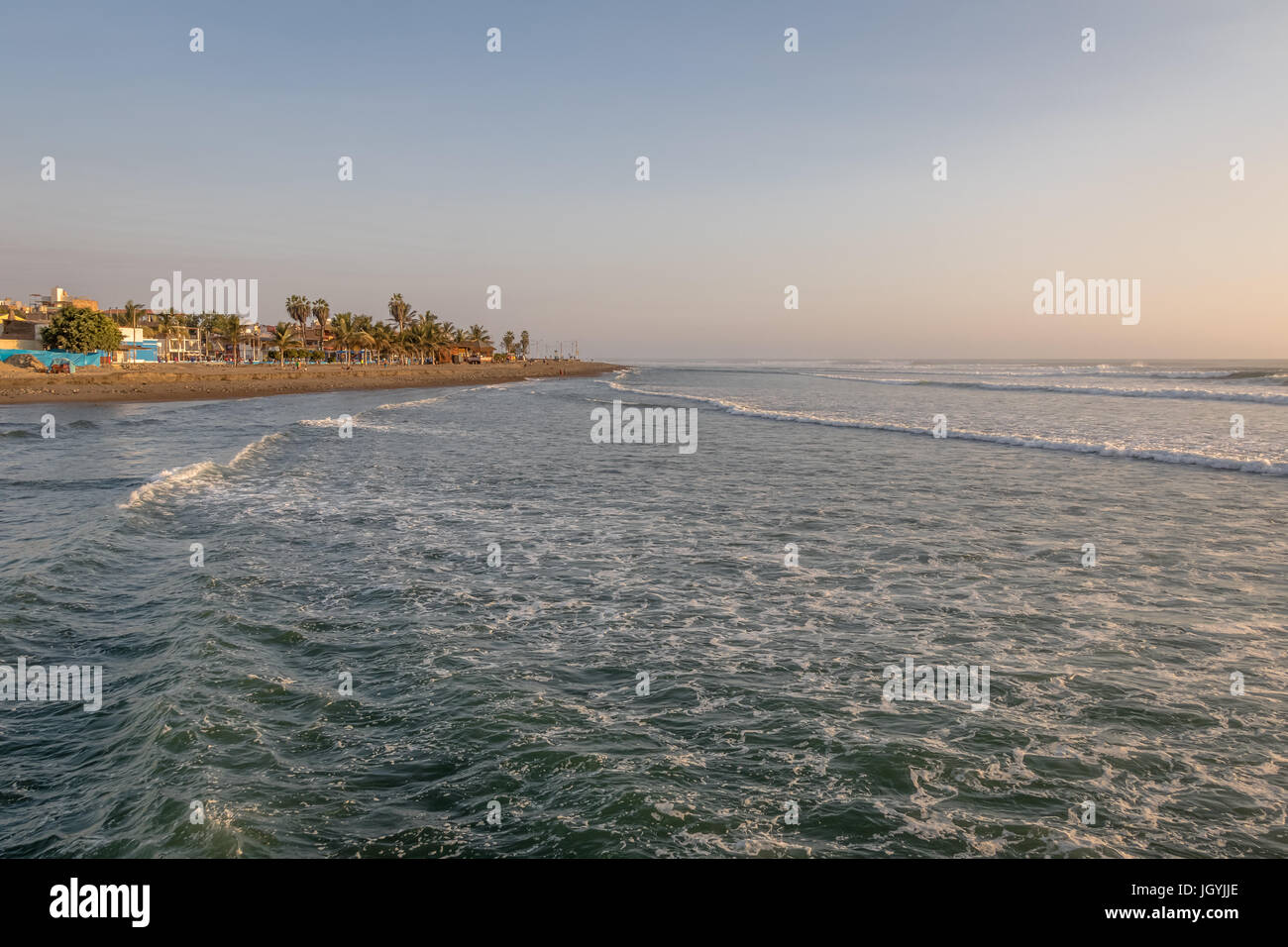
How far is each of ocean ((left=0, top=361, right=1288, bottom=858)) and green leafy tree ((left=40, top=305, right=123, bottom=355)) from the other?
245ft

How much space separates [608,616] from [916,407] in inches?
2024

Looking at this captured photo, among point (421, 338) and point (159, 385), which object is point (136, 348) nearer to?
point (159, 385)

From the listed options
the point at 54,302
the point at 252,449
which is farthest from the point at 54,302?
the point at 252,449

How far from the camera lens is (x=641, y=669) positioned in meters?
8.83

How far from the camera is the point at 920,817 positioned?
227 inches

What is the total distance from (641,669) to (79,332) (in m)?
95.9

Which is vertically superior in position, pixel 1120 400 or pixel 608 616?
pixel 1120 400

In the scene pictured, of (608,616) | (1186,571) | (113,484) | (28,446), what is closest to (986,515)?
(1186,571)

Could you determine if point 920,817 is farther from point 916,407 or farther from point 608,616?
point 916,407

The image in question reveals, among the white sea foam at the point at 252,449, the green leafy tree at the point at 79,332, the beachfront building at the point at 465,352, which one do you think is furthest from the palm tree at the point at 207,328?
the white sea foam at the point at 252,449

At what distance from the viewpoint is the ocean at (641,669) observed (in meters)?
5.72

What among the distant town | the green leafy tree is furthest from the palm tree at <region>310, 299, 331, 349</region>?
the green leafy tree

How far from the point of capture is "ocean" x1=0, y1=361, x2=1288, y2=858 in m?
5.72

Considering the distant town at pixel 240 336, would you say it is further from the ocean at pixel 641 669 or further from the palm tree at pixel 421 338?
the ocean at pixel 641 669
